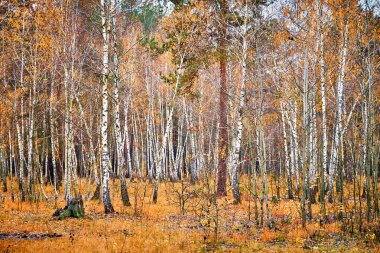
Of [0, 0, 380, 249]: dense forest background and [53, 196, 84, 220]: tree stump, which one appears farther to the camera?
[53, 196, 84, 220]: tree stump

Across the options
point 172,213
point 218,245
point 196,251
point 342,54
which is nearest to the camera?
point 196,251

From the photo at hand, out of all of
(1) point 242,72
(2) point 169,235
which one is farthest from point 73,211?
(1) point 242,72

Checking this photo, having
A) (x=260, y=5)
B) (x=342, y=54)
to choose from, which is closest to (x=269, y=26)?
(x=342, y=54)

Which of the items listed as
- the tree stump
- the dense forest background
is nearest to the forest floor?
the tree stump

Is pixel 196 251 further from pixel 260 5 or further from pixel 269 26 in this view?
pixel 260 5

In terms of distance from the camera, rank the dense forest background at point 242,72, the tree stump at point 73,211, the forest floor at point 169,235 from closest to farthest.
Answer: the forest floor at point 169,235
the dense forest background at point 242,72
the tree stump at point 73,211

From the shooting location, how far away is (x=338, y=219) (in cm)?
989

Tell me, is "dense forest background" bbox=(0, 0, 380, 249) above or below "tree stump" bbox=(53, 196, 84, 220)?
above

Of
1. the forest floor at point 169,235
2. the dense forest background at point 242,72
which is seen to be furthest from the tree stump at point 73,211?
the dense forest background at point 242,72

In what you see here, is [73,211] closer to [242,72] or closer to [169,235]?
[169,235]

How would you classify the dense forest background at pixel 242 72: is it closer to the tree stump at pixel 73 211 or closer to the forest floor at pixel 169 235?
the forest floor at pixel 169 235

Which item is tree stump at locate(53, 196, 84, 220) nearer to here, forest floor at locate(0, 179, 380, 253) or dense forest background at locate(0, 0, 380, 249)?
forest floor at locate(0, 179, 380, 253)

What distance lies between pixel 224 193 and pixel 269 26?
7902mm

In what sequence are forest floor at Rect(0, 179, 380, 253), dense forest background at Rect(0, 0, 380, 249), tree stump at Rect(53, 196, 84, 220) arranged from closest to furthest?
forest floor at Rect(0, 179, 380, 253)
dense forest background at Rect(0, 0, 380, 249)
tree stump at Rect(53, 196, 84, 220)
